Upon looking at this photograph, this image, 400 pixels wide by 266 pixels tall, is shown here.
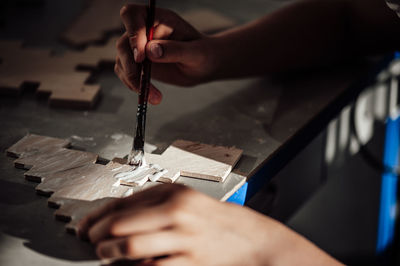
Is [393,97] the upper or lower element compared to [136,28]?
lower

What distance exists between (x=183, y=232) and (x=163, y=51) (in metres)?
0.57

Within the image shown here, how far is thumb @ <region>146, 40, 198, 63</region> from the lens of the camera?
117 centimetres

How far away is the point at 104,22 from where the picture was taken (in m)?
1.88

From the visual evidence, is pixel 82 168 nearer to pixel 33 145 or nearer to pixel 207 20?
pixel 33 145

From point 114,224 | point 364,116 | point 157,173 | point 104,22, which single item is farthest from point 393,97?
point 114,224

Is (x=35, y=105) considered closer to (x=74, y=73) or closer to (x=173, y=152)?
(x=74, y=73)

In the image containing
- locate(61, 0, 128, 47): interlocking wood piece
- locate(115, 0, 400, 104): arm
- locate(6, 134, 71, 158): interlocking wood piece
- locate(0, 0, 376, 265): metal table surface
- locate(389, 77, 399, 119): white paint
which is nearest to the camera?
locate(0, 0, 376, 265): metal table surface

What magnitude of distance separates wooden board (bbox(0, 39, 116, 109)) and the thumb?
277mm

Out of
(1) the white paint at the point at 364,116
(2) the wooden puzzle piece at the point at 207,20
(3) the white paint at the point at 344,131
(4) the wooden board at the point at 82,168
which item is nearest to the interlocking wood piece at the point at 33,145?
(4) the wooden board at the point at 82,168

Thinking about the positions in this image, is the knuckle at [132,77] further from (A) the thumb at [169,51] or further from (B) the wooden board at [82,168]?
(B) the wooden board at [82,168]

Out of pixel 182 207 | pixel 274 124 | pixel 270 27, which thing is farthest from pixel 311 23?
pixel 182 207

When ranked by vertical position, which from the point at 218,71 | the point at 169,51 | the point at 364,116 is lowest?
the point at 364,116

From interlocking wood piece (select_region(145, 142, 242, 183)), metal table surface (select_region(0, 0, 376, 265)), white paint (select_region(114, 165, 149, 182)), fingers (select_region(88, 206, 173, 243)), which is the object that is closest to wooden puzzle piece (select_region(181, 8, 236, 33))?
metal table surface (select_region(0, 0, 376, 265))

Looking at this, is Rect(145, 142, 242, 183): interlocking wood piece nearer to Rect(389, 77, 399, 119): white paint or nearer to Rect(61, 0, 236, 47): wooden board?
Rect(61, 0, 236, 47): wooden board
